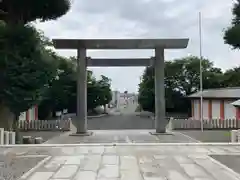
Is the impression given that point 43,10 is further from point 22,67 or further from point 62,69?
point 62,69

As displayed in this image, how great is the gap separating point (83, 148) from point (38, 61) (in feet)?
21.5

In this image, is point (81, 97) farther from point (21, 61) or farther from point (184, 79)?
point (184, 79)

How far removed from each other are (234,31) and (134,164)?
31.4 ft

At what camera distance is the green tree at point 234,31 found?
17.0 metres

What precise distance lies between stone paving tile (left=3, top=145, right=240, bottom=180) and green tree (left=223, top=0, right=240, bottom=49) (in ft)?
18.9

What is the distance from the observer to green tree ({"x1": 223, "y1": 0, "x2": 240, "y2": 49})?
17.0 metres

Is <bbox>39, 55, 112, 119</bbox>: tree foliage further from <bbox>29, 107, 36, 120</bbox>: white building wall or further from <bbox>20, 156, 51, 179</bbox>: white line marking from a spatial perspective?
<bbox>20, 156, 51, 179</bbox>: white line marking

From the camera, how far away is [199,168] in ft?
31.3

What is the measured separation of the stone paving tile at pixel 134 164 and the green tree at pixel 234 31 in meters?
5.76

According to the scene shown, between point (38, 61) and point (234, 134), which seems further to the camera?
point (38, 61)

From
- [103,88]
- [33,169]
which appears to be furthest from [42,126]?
[103,88]

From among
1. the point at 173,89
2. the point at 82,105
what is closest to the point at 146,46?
the point at 82,105

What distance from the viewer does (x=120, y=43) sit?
78.6 feet

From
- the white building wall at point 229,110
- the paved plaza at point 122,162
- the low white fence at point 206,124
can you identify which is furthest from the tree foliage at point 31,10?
the white building wall at point 229,110
